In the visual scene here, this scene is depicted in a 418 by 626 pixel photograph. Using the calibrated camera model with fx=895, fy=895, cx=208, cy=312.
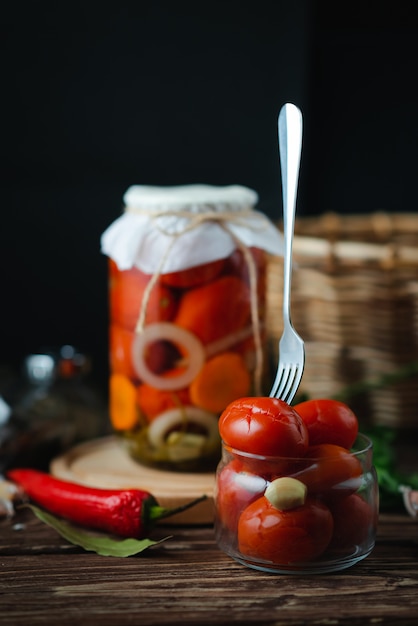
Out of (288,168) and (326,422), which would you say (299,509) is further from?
(288,168)

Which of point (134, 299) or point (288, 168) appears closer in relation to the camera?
point (288, 168)

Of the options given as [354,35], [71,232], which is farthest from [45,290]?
[354,35]

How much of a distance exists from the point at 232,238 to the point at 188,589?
464 millimetres

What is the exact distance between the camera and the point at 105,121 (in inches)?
70.7

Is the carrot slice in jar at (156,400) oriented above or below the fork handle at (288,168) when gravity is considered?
below

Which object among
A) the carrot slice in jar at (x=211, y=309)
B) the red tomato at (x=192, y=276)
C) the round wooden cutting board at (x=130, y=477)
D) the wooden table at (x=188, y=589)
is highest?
the red tomato at (x=192, y=276)

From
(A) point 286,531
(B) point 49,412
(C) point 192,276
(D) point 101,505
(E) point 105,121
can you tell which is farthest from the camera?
(E) point 105,121

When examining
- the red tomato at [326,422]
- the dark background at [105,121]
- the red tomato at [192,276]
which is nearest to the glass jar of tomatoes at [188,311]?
the red tomato at [192,276]

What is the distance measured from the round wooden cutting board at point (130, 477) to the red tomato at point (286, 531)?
7.5 inches

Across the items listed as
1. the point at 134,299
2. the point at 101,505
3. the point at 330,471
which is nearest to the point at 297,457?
the point at 330,471

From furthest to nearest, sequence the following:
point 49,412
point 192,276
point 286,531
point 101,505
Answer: point 49,412
point 192,276
point 101,505
point 286,531

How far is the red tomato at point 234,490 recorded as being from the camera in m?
0.91

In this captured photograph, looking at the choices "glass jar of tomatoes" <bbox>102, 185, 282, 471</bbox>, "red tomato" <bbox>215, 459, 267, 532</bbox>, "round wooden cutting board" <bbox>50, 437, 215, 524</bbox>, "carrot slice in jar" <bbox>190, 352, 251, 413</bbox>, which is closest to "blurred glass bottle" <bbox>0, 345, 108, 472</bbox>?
"round wooden cutting board" <bbox>50, 437, 215, 524</bbox>

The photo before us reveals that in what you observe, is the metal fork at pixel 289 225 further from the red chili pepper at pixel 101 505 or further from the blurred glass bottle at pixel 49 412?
the blurred glass bottle at pixel 49 412
